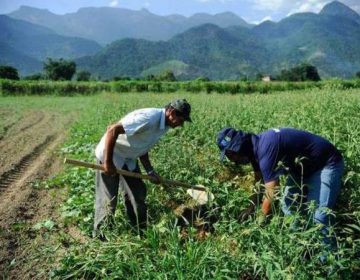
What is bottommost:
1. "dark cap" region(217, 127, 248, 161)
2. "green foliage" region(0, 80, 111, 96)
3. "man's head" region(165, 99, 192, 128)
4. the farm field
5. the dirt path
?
"green foliage" region(0, 80, 111, 96)

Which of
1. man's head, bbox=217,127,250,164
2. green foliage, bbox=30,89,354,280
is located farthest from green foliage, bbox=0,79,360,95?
man's head, bbox=217,127,250,164

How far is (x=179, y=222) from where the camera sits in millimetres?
5352

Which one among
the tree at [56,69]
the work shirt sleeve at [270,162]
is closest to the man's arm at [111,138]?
the work shirt sleeve at [270,162]

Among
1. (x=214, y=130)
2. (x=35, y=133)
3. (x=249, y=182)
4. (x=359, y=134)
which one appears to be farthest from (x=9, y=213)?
(x=35, y=133)

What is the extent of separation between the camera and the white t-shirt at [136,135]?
4.55 m

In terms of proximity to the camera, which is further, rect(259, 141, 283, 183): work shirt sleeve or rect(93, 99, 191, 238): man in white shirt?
rect(93, 99, 191, 238): man in white shirt

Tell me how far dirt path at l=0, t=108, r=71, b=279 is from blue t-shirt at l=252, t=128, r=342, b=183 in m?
2.11

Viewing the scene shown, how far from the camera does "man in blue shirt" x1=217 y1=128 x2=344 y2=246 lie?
3955 mm

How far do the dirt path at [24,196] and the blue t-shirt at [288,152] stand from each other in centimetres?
211

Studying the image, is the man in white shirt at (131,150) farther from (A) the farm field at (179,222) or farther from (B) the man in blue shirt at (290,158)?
(B) the man in blue shirt at (290,158)

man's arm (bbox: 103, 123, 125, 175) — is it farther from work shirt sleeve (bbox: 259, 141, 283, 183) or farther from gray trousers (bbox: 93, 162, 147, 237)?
work shirt sleeve (bbox: 259, 141, 283, 183)

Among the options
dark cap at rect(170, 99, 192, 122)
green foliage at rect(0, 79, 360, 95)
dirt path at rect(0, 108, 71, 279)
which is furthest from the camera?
green foliage at rect(0, 79, 360, 95)

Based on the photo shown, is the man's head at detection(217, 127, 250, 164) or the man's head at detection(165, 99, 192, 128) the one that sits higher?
the man's head at detection(165, 99, 192, 128)

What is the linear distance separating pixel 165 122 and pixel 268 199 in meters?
1.41
